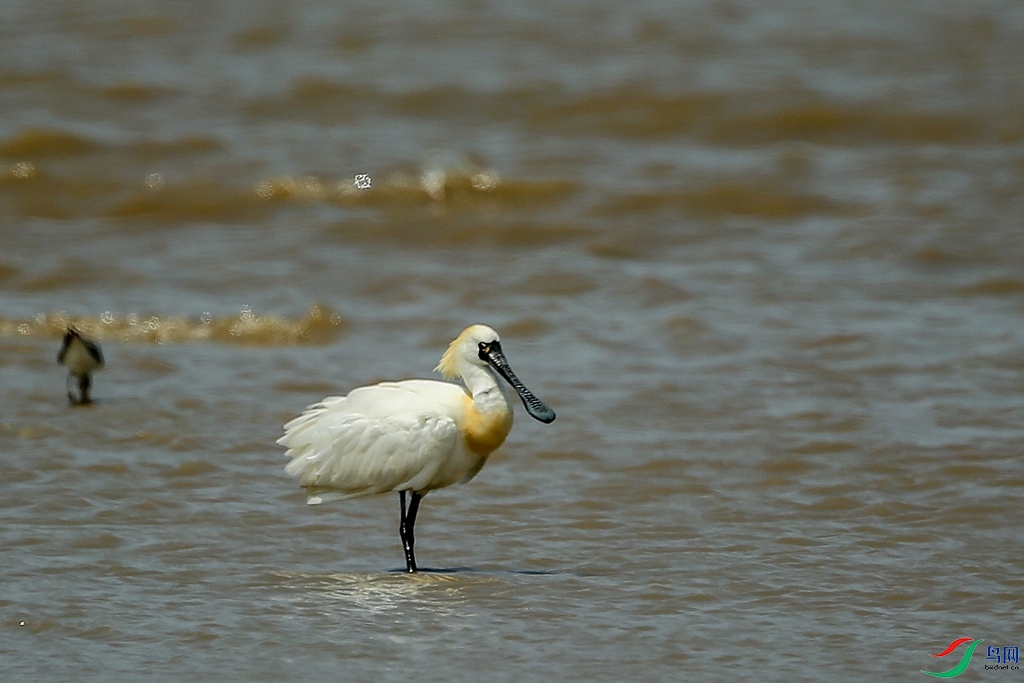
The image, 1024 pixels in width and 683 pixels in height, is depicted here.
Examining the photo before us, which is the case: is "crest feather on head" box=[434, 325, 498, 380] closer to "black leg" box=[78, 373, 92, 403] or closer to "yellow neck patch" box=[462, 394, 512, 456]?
"yellow neck patch" box=[462, 394, 512, 456]

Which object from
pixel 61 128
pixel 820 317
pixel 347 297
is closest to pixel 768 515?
pixel 820 317

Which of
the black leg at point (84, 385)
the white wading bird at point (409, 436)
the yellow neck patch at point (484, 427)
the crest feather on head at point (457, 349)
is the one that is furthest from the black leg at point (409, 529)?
the black leg at point (84, 385)

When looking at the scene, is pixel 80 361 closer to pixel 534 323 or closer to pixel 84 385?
pixel 84 385

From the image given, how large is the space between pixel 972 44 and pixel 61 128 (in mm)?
9739

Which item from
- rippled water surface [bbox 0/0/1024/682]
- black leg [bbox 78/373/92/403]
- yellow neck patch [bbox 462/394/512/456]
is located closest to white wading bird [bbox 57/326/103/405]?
black leg [bbox 78/373/92/403]

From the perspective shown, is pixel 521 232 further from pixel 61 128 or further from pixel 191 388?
pixel 61 128

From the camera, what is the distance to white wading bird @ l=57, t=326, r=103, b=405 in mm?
9117

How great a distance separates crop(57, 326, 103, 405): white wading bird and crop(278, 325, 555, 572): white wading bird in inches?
103

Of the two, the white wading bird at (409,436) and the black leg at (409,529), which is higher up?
the white wading bird at (409,436)

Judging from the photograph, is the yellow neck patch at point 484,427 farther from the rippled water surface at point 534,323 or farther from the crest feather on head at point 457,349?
the rippled water surface at point 534,323

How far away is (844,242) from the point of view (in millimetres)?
12539

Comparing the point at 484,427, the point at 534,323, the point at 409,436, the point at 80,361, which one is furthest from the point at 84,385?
the point at 484,427

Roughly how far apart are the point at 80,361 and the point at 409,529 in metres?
3.28

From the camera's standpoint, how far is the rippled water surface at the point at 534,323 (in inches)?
233
